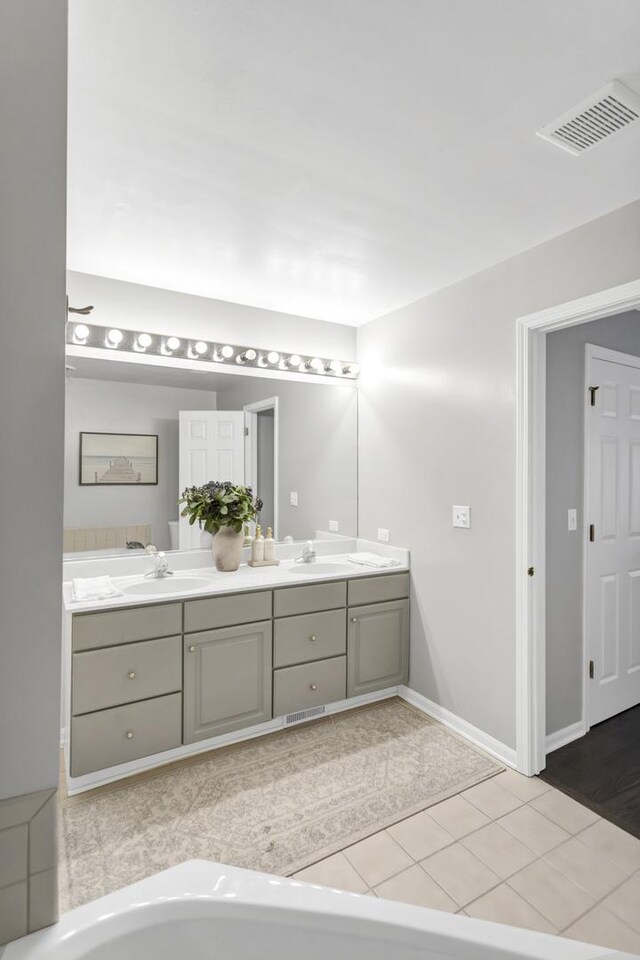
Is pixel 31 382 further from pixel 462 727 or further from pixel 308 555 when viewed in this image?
pixel 462 727

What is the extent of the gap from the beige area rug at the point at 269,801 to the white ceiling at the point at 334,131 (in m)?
2.42

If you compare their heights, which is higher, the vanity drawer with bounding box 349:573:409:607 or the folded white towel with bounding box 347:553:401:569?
the folded white towel with bounding box 347:553:401:569

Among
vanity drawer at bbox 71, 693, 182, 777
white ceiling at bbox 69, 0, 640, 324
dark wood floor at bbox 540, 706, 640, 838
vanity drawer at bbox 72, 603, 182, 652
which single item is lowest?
dark wood floor at bbox 540, 706, 640, 838

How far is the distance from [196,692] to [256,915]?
1.56 metres

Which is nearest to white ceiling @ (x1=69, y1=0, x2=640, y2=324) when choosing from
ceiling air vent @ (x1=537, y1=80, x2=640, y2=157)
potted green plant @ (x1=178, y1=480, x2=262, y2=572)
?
ceiling air vent @ (x1=537, y1=80, x2=640, y2=157)

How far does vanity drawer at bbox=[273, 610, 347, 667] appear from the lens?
2664mm

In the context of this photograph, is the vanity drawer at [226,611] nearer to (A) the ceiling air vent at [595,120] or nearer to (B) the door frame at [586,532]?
(B) the door frame at [586,532]

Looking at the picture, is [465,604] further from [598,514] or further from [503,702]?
[598,514]

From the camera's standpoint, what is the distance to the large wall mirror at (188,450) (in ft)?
8.83

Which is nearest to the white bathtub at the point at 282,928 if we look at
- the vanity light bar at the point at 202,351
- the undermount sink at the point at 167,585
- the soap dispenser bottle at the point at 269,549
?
the undermount sink at the point at 167,585

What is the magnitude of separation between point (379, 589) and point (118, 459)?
165 centimetres

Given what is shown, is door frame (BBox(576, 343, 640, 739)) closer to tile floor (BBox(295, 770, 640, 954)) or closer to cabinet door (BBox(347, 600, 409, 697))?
tile floor (BBox(295, 770, 640, 954))

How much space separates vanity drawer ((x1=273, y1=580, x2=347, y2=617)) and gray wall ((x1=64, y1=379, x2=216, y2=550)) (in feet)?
2.43

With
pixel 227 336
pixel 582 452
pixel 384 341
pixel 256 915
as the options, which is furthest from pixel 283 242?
Answer: pixel 256 915
